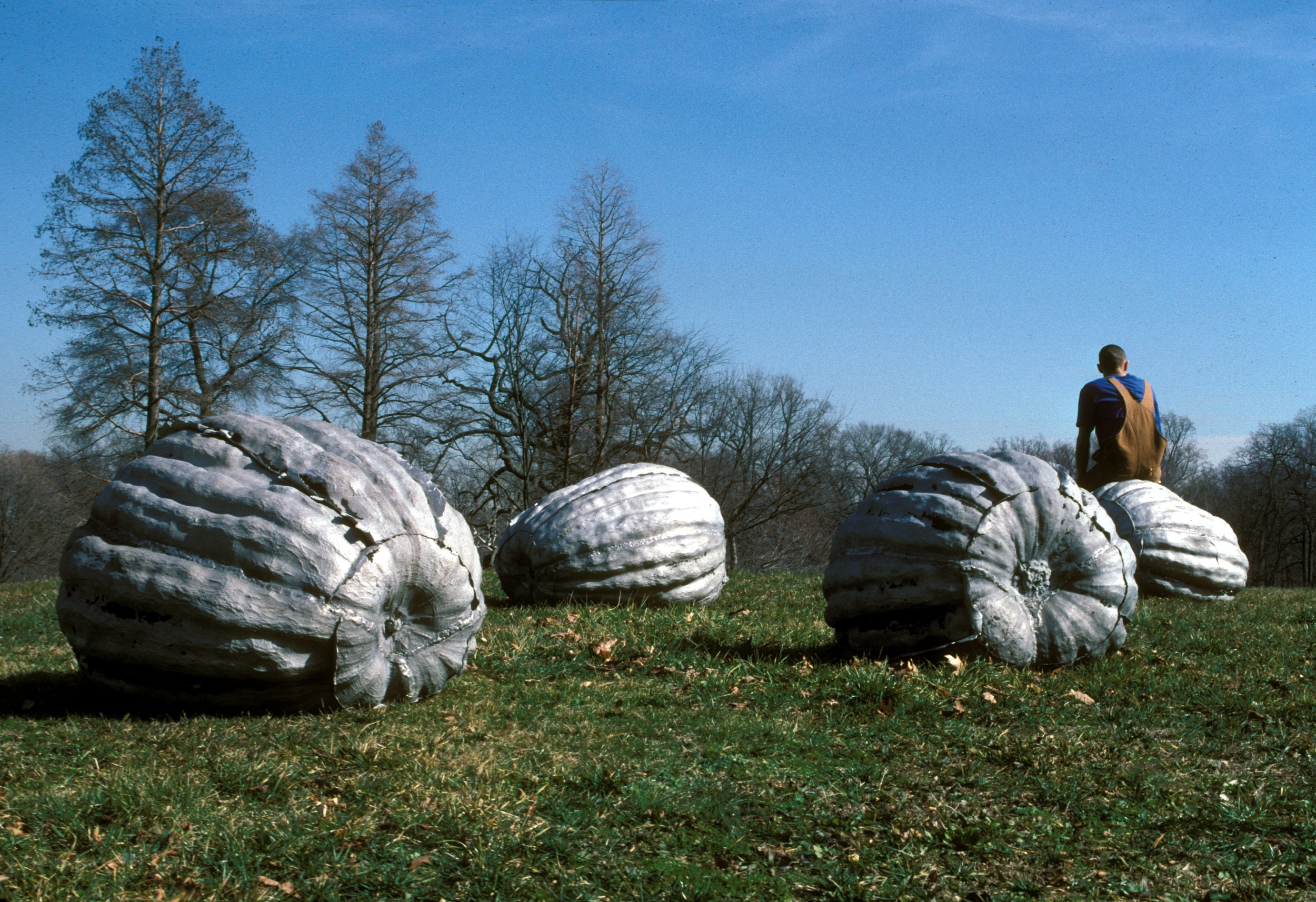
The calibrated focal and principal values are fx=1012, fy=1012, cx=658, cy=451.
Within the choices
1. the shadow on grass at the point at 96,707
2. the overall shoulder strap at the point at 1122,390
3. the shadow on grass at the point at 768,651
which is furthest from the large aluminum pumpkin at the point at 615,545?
the overall shoulder strap at the point at 1122,390

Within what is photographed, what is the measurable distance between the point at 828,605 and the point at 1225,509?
4976 centimetres

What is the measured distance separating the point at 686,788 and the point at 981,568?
8.77 feet

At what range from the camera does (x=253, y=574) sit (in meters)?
4.24

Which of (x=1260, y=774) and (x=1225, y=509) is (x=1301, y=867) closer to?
(x=1260, y=774)

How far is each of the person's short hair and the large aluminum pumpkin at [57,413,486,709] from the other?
8.16 m

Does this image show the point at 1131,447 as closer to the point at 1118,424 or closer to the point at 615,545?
the point at 1118,424

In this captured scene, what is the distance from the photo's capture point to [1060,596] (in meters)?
5.91

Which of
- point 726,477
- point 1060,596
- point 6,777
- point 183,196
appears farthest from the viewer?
point 726,477

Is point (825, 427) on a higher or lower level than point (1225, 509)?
higher

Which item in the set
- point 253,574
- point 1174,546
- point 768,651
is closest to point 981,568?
point 768,651

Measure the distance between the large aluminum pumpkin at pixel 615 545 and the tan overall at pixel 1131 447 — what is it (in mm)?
4761

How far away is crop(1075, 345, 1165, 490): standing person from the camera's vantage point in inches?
412

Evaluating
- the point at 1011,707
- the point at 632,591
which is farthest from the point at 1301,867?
the point at 632,591

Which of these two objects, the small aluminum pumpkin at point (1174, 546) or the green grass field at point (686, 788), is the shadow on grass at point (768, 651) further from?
the small aluminum pumpkin at point (1174, 546)
